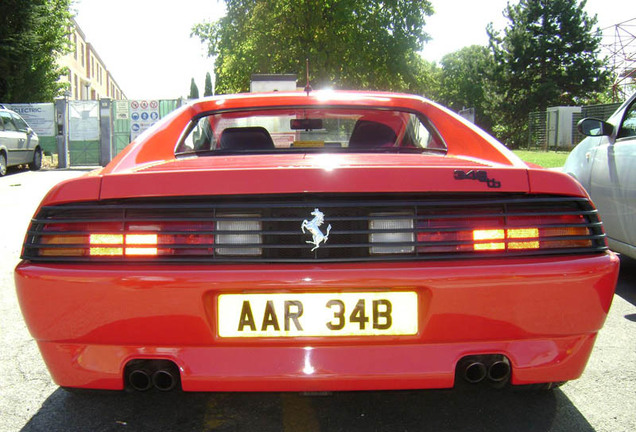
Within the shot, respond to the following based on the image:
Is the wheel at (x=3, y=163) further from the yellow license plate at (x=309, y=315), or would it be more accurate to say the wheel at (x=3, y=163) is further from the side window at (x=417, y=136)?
the yellow license plate at (x=309, y=315)

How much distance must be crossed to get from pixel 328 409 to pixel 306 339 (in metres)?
0.70

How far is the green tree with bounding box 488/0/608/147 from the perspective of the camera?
42781mm

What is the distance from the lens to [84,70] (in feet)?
182

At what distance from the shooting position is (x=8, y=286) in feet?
15.6

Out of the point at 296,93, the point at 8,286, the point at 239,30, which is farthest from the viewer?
the point at 239,30

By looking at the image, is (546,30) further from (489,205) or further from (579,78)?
Answer: (489,205)

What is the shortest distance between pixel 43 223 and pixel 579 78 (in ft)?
150

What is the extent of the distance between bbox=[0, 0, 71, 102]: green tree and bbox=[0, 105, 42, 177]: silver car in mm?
7668

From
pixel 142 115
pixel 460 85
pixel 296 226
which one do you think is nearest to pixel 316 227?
pixel 296 226

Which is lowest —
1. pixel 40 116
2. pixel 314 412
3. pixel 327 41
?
pixel 314 412

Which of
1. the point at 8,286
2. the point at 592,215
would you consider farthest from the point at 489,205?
the point at 8,286

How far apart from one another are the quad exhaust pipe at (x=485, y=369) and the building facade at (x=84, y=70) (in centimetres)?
4289

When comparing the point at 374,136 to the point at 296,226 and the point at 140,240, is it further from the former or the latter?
the point at 140,240

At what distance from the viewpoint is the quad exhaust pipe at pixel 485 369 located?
79.5 inches
